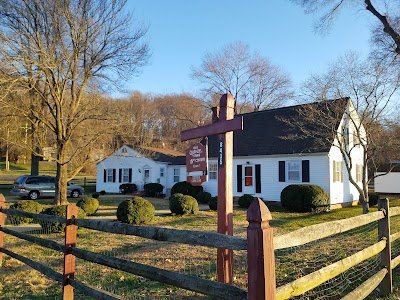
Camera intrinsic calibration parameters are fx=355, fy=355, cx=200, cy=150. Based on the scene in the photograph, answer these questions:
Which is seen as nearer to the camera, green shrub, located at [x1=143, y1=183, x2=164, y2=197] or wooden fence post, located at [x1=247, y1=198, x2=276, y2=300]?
wooden fence post, located at [x1=247, y1=198, x2=276, y2=300]

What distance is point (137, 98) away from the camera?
2256 inches

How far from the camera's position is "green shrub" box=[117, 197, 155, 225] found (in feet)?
40.8

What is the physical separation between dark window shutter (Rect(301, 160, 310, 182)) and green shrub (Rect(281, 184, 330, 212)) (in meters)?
2.00

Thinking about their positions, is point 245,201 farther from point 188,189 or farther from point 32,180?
point 32,180

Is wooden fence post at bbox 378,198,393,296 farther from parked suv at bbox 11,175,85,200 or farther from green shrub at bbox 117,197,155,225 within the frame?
parked suv at bbox 11,175,85,200

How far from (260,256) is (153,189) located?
26142mm

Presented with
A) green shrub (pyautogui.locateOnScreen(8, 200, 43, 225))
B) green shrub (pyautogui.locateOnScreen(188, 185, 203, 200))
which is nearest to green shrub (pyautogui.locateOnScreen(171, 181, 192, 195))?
green shrub (pyautogui.locateOnScreen(188, 185, 203, 200))

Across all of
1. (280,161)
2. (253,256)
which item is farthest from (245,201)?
(253,256)

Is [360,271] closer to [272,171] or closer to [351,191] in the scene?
[272,171]

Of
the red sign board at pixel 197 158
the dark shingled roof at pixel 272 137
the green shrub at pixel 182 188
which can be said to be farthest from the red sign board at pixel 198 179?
the green shrub at pixel 182 188

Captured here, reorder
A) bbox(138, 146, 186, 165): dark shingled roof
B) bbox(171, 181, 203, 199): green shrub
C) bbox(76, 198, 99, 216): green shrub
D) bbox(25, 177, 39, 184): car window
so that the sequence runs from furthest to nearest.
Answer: bbox(138, 146, 186, 165): dark shingled roof < bbox(25, 177, 39, 184): car window < bbox(171, 181, 203, 199): green shrub < bbox(76, 198, 99, 216): green shrub

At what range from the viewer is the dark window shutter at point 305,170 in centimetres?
1986

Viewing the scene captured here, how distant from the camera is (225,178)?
488 cm

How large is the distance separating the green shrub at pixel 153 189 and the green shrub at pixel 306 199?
12567 millimetres
